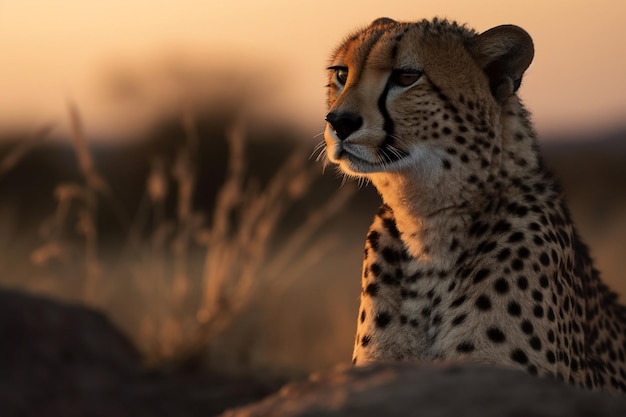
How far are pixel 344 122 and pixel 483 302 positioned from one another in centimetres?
52

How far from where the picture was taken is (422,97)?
2.75 m

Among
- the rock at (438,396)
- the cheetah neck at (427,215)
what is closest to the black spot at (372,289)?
the cheetah neck at (427,215)

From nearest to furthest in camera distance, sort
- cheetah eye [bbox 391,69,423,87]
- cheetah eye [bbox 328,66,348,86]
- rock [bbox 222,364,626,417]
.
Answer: rock [bbox 222,364,626,417]
cheetah eye [bbox 391,69,423,87]
cheetah eye [bbox 328,66,348,86]

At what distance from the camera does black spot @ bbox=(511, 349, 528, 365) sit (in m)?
2.57

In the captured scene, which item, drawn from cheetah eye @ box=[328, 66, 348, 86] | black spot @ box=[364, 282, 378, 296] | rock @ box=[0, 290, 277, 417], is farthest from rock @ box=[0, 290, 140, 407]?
cheetah eye @ box=[328, 66, 348, 86]

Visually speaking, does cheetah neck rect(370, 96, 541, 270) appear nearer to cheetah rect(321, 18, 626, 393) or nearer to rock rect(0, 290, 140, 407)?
cheetah rect(321, 18, 626, 393)

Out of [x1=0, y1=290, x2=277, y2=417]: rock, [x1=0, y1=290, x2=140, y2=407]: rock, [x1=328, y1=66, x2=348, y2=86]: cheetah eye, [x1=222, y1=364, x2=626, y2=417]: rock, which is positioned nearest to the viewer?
[x1=222, y1=364, x2=626, y2=417]: rock

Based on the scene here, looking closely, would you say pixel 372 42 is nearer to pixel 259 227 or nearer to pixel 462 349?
pixel 462 349

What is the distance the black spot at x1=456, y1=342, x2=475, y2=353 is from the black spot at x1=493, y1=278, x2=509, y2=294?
0.46 feet

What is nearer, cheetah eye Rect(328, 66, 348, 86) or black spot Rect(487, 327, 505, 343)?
black spot Rect(487, 327, 505, 343)

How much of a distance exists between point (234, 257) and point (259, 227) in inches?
6.8

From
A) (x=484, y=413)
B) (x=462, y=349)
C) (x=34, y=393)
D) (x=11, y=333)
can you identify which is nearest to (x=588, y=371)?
(x=462, y=349)

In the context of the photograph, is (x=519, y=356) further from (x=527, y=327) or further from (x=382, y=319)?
(x=382, y=319)

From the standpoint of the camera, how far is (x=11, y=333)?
13.6 ft
